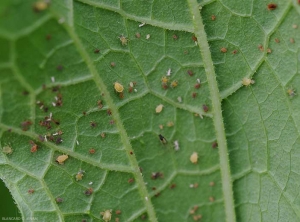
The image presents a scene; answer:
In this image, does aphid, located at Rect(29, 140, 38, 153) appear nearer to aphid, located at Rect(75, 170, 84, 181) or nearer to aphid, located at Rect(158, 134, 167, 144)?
aphid, located at Rect(75, 170, 84, 181)

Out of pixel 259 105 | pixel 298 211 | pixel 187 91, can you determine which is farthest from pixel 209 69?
pixel 298 211

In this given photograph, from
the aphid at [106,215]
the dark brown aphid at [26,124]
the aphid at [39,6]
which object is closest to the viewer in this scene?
the aphid at [39,6]

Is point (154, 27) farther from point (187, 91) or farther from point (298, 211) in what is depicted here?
point (298, 211)

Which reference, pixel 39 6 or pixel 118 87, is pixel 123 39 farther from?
pixel 39 6

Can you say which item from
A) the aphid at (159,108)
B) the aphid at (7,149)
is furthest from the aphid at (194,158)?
the aphid at (7,149)

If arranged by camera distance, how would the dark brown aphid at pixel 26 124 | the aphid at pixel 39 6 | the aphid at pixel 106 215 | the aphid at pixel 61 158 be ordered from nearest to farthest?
the aphid at pixel 39 6 < the dark brown aphid at pixel 26 124 < the aphid at pixel 61 158 < the aphid at pixel 106 215

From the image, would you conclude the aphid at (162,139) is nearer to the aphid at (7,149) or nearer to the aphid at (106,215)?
the aphid at (106,215)

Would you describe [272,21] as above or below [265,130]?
above

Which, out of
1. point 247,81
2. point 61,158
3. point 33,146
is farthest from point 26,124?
point 247,81
